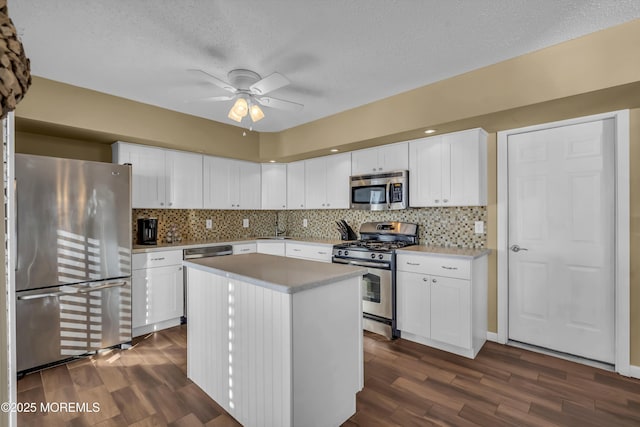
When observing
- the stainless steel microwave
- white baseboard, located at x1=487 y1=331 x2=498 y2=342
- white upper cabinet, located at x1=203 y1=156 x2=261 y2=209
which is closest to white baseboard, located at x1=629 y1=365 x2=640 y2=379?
white baseboard, located at x1=487 y1=331 x2=498 y2=342

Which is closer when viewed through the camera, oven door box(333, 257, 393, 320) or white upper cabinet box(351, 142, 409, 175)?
oven door box(333, 257, 393, 320)

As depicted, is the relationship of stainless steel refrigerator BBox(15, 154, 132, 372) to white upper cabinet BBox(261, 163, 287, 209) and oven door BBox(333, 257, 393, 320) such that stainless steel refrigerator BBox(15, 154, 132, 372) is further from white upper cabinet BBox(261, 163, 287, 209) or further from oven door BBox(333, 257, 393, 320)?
oven door BBox(333, 257, 393, 320)

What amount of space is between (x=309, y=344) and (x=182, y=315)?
2.52m

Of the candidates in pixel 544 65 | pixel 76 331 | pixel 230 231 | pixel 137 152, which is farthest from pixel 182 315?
pixel 544 65

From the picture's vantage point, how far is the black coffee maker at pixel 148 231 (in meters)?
3.69

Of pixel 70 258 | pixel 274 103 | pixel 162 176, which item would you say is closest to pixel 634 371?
pixel 274 103

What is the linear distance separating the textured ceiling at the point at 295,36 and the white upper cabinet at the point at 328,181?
139cm

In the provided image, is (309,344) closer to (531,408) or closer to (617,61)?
(531,408)

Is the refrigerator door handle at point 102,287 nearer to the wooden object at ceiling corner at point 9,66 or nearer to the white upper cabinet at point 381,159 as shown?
the white upper cabinet at point 381,159

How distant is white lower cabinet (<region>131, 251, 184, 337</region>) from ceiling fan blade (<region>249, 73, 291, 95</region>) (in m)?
2.19

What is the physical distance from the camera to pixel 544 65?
2.30m

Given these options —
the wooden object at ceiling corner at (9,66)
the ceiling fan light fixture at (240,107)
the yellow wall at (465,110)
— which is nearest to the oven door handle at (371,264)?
the yellow wall at (465,110)

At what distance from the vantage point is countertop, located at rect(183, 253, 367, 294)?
169cm

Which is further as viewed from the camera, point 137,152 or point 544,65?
point 137,152
